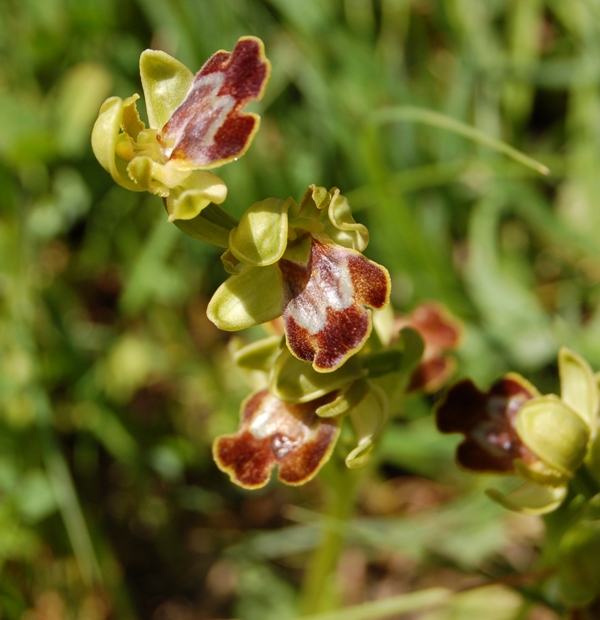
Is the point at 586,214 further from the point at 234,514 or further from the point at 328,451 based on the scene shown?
the point at 328,451

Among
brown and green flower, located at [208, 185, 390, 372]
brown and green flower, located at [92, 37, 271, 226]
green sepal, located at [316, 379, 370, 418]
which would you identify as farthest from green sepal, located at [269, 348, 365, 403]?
brown and green flower, located at [92, 37, 271, 226]

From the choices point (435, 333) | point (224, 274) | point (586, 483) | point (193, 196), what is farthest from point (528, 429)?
point (224, 274)

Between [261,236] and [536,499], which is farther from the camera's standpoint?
[536,499]

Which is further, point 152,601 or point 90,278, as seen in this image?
point 90,278

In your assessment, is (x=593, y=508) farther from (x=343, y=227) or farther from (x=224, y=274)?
(x=224, y=274)

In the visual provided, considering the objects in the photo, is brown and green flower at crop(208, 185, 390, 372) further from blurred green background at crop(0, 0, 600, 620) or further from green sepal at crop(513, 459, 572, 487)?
blurred green background at crop(0, 0, 600, 620)

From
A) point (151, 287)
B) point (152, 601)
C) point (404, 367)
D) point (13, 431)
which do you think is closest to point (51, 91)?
point (151, 287)
